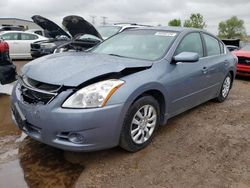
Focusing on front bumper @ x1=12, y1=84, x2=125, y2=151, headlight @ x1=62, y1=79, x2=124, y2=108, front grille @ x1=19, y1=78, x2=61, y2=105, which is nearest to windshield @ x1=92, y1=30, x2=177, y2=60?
headlight @ x1=62, y1=79, x2=124, y2=108

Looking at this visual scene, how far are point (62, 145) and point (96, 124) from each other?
42 cm

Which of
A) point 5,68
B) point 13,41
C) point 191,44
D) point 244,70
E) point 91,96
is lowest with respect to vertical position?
point 244,70

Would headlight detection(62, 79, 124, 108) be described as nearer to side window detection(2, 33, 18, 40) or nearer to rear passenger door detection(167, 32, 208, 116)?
rear passenger door detection(167, 32, 208, 116)

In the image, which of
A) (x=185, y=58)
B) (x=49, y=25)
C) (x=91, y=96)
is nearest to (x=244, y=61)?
(x=185, y=58)

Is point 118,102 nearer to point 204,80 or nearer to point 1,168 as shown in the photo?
point 1,168

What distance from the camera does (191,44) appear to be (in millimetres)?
4723

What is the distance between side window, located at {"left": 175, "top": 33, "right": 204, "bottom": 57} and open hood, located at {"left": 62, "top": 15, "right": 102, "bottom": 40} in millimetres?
3820

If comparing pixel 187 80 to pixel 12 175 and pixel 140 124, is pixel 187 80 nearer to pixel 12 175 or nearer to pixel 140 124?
pixel 140 124

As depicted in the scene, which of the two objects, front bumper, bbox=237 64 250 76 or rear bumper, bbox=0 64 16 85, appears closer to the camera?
rear bumper, bbox=0 64 16 85

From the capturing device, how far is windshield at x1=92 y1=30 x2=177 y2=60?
13.8 ft

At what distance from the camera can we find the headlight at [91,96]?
3.05 m

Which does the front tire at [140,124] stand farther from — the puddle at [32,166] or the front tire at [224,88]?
the front tire at [224,88]

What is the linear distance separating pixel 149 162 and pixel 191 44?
2.14m

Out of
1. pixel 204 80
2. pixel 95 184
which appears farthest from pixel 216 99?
pixel 95 184
